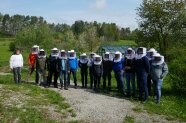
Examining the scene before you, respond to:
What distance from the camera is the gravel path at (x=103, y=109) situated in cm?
1777

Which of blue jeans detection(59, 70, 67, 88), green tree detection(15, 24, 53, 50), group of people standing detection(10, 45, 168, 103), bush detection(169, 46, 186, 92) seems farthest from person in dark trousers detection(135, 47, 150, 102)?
green tree detection(15, 24, 53, 50)

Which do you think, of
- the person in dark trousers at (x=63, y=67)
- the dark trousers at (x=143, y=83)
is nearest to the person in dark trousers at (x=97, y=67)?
the person in dark trousers at (x=63, y=67)

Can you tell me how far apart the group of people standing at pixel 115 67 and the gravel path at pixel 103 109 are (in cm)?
142

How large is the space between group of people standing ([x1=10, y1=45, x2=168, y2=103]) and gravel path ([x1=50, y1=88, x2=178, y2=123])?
1.42 m

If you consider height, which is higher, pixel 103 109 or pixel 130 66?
pixel 130 66

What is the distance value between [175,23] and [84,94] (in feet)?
84.4

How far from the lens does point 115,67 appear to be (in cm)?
2312

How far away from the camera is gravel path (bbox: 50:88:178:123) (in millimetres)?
17766

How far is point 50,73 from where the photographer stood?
2433cm

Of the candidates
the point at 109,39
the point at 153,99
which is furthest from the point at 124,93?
the point at 109,39

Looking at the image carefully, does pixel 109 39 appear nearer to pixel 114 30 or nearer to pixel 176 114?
pixel 114 30

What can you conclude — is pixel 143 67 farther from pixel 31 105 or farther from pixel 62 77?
pixel 31 105

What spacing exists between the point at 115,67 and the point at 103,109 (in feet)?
15.0

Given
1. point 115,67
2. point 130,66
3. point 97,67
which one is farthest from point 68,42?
point 130,66
